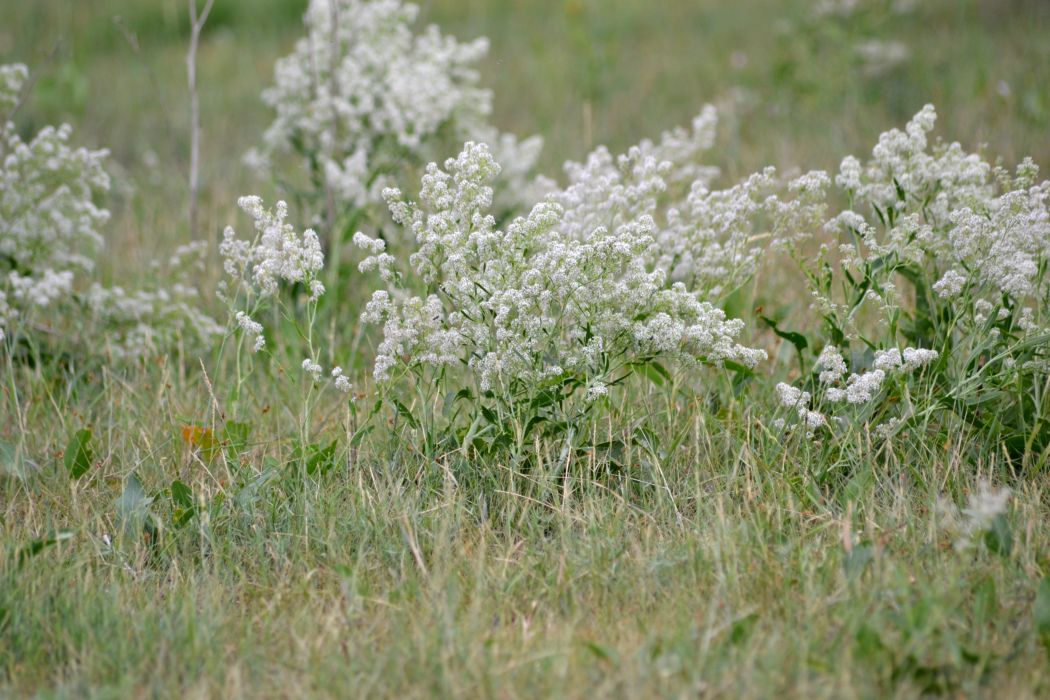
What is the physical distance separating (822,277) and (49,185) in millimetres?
3098

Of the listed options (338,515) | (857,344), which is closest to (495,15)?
(857,344)

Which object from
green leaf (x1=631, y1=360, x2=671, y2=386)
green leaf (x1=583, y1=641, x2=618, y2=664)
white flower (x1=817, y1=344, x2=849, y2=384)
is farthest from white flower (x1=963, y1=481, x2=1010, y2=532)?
green leaf (x1=631, y1=360, x2=671, y2=386)

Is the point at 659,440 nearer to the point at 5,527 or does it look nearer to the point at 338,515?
the point at 338,515

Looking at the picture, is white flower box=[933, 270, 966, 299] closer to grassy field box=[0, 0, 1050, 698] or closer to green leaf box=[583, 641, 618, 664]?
grassy field box=[0, 0, 1050, 698]

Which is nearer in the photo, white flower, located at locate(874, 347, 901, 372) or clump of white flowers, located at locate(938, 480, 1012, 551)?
clump of white flowers, located at locate(938, 480, 1012, 551)

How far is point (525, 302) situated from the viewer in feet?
9.23

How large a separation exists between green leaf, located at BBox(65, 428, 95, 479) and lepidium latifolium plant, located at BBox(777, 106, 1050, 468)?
2.11 metres

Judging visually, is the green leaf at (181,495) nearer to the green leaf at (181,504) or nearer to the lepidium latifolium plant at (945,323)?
the green leaf at (181,504)

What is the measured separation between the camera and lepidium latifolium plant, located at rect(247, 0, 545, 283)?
485 cm

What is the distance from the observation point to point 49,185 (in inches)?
165

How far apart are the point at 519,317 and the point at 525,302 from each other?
0.25 feet

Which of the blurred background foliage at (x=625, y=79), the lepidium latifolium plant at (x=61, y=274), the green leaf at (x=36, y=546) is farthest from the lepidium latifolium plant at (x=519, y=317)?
the blurred background foliage at (x=625, y=79)

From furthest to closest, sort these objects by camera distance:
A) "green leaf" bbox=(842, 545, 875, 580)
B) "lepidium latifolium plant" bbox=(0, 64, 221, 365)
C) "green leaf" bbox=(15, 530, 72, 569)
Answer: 1. "lepidium latifolium plant" bbox=(0, 64, 221, 365)
2. "green leaf" bbox=(15, 530, 72, 569)
3. "green leaf" bbox=(842, 545, 875, 580)

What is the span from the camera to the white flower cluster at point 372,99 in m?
4.88
